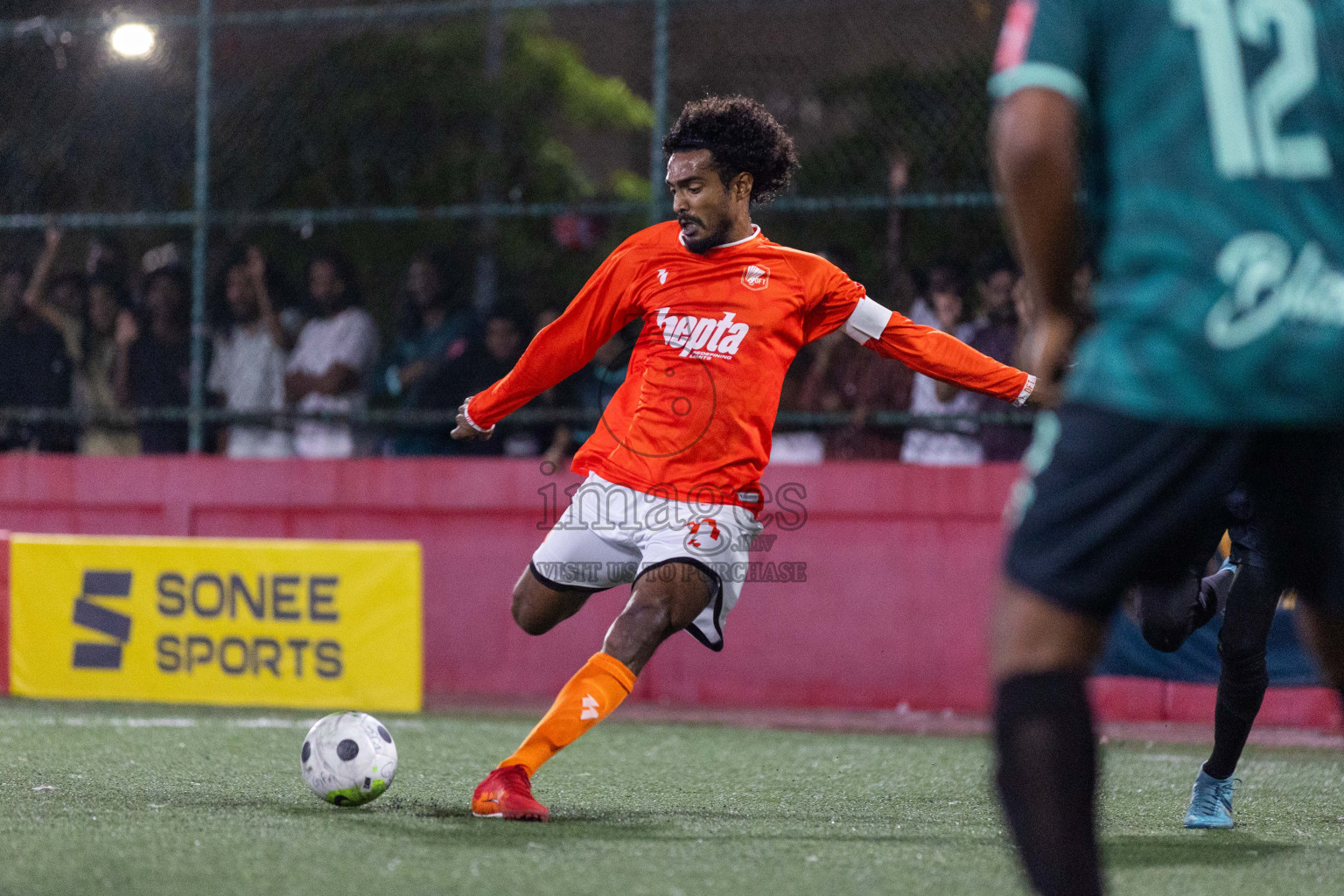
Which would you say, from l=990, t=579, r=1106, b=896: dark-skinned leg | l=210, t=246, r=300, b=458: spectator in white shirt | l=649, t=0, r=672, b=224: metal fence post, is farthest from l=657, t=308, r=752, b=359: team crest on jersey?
l=210, t=246, r=300, b=458: spectator in white shirt

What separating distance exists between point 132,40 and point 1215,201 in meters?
9.43

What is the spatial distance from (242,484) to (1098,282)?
8.05 metres

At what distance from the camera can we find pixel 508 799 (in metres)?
4.46

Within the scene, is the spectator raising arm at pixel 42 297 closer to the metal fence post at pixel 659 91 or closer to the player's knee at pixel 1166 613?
the metal fence post at pixel 659 91

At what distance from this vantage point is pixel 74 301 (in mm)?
10469

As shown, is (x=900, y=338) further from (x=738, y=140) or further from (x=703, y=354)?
(x=738, y=140)

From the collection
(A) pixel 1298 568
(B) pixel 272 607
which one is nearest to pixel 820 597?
(B) pixel 272 607

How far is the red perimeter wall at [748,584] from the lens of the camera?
8.69m

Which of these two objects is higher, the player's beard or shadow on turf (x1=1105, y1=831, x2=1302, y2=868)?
the player's beard

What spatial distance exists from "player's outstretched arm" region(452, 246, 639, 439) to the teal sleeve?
2800mm

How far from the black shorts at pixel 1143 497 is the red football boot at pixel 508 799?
2455 millimetres

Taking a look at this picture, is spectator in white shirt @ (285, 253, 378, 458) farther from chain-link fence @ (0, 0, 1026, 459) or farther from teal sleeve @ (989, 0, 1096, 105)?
teal sleeve @ (989, 0, 1096, 105)

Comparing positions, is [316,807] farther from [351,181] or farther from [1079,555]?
[351,181]

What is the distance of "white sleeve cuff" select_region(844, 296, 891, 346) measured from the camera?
5164mm
